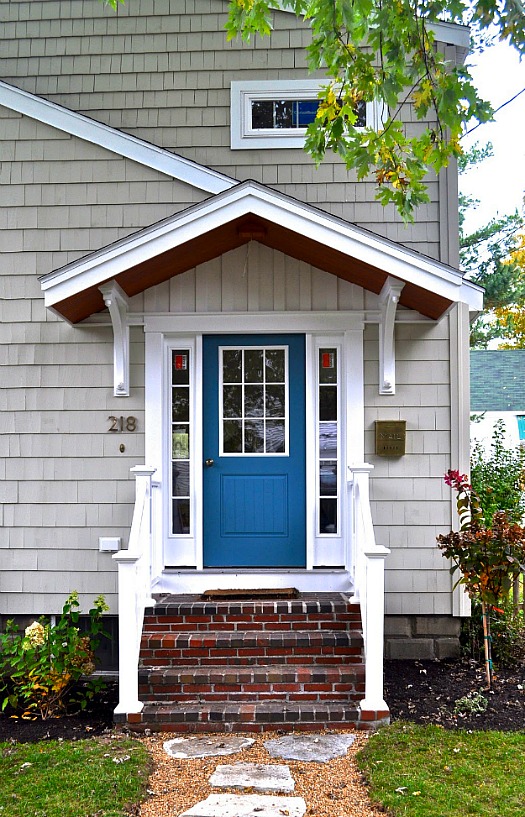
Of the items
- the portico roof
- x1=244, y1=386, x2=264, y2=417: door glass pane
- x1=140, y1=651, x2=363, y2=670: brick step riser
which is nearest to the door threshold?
x1=140, y1=651, x2=363, y2=670: brick step riser

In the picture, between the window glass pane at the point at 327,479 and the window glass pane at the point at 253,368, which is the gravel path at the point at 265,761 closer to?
the window glass pane at the point at 327,479

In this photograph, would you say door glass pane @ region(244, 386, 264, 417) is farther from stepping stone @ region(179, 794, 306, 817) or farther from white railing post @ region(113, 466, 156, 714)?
stepping stone @ region(179, 794, 306, 817)

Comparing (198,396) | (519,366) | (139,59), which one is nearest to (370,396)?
(198,396)

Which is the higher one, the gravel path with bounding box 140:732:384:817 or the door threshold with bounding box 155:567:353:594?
the door threshold with bounding box 155:567:353:594

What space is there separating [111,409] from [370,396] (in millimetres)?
1971

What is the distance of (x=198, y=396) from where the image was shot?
567cm

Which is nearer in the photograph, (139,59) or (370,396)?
(370,396)

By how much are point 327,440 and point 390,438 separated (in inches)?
18.6

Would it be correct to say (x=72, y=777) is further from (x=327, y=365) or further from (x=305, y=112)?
(x=305, y=112)

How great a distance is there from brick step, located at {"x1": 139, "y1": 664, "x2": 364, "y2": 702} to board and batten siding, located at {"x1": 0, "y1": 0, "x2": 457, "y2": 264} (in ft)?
10.6

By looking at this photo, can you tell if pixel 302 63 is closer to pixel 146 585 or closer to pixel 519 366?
pixel 146 585

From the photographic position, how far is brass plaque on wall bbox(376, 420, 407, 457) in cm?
560

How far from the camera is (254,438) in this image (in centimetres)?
568

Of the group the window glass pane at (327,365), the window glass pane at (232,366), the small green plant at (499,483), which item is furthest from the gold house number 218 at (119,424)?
the small green plant at (499,483)
